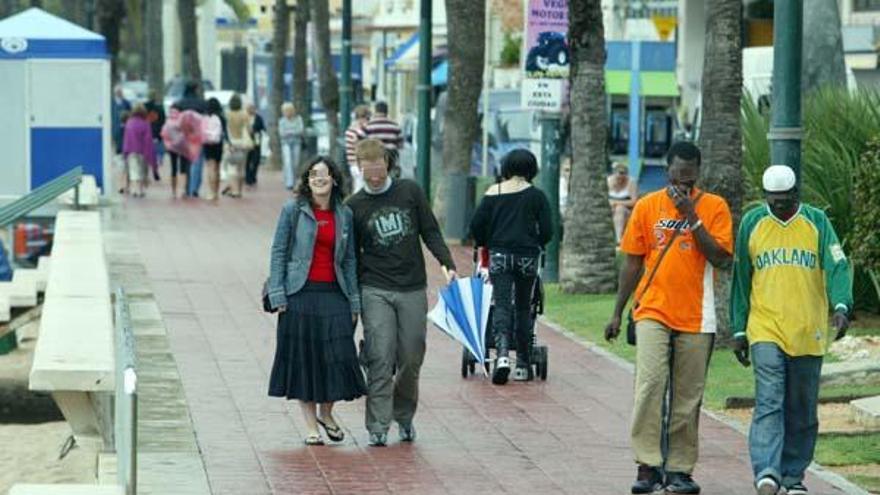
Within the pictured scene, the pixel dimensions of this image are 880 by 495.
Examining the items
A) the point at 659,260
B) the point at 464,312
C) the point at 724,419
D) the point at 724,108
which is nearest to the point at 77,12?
the point at 724,108

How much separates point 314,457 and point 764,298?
9.01ft

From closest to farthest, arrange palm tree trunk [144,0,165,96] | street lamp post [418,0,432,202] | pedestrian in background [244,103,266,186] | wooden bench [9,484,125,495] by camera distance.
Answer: wooden bench [9,484,125,495] → street lamp post [418,0,432,202] → pedestrian in background [244,103,266,186] → palm tree trunk [144,0,165,96]

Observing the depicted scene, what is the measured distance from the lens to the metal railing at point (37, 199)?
18938 mm

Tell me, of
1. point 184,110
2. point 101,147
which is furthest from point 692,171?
point 184,110

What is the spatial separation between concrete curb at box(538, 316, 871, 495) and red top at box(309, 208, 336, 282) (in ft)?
8.92

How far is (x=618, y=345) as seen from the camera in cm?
1725

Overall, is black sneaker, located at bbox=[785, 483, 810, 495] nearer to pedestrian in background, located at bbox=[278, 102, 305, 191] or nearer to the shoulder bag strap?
the shoulder bag strap

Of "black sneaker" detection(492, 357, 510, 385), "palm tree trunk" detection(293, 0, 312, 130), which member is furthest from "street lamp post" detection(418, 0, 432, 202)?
"palm tree trunk" detection(293, 0, 312, 130)

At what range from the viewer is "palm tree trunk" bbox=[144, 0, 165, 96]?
60.5 meters

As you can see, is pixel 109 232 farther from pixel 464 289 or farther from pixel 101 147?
pixel 464 289

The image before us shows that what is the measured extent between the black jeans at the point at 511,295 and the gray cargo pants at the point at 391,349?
2.43 metres

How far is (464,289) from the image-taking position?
14.5m

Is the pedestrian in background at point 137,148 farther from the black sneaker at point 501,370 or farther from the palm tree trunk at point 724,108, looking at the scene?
the black sneaker at point 501,370

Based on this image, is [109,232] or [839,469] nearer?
[839,469]
